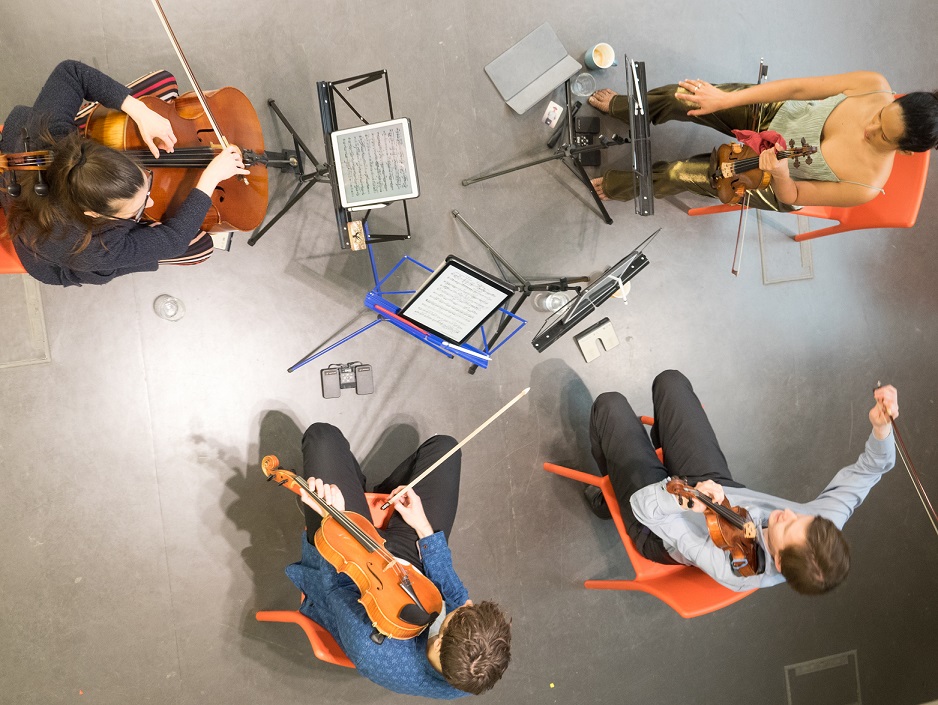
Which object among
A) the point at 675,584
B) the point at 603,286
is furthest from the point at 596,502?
the point at 603,286

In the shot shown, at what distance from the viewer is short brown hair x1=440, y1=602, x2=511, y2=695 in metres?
2.15

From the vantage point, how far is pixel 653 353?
367cm

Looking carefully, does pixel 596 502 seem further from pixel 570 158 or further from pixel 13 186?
pixel 13 186

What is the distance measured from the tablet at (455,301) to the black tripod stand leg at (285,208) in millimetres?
901

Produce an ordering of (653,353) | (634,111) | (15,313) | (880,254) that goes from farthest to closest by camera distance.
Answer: (880,254)
(653,353)
(15,313)
(634,111)

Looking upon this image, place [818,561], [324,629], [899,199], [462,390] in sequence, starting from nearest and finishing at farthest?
[818,561], [324,629], [899,199], [462,390]

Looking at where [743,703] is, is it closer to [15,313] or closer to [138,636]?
[138,636]

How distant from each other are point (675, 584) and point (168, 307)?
263cm

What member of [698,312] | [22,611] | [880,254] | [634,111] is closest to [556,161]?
[634,111]

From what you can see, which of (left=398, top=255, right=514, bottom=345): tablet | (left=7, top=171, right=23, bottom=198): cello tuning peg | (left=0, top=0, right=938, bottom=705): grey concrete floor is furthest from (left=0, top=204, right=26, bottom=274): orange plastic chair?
(left=398, top=255, right=514, bottom=345): tablet

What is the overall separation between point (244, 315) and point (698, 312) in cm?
243

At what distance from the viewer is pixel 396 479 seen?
3.08m

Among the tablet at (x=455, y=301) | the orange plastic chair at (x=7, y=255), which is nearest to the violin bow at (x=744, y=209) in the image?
the tablet at (x=455, y=301)

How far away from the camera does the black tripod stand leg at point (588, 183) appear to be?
3.46m
